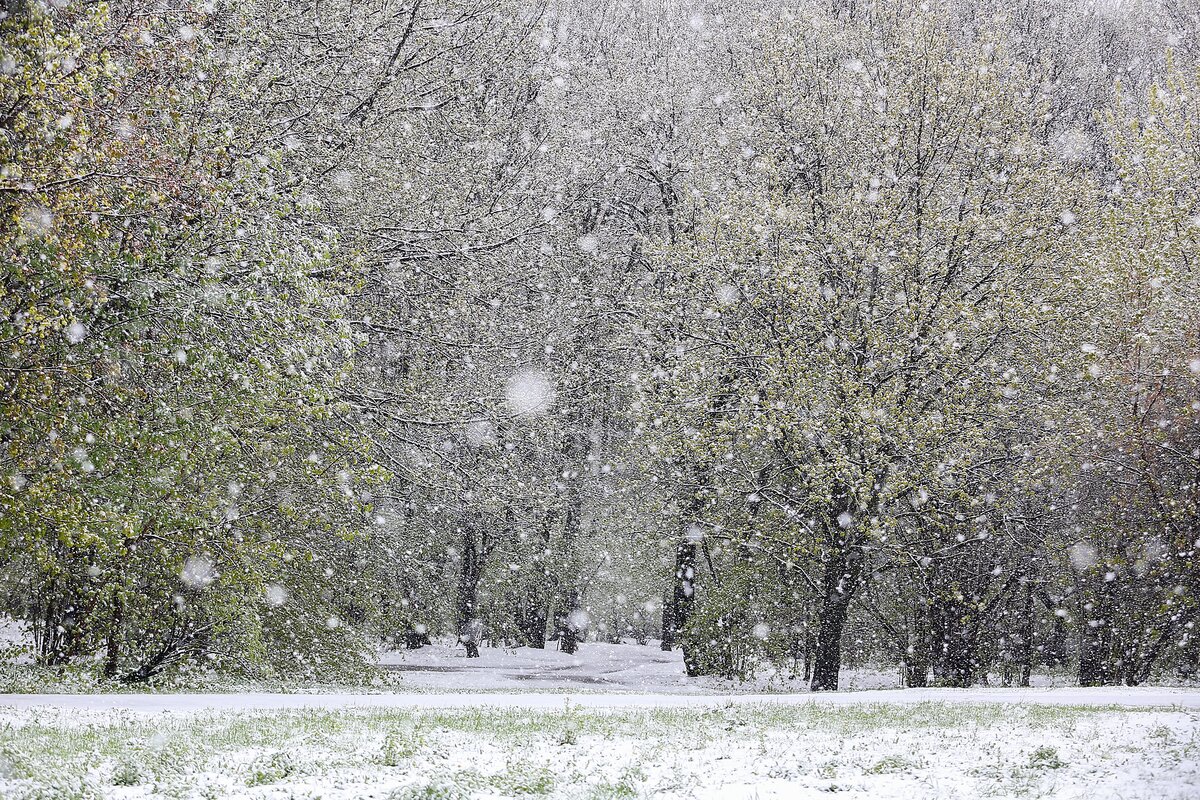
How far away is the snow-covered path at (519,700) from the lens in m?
11.9

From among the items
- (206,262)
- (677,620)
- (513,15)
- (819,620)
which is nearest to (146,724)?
(206,262)

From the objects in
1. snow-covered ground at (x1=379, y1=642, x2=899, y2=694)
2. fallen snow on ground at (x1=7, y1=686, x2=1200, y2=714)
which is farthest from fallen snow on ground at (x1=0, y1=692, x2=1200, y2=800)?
snow-covered ground at (x1=379, y1=642, x2=899, y2=694)

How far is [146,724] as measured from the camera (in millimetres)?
9531

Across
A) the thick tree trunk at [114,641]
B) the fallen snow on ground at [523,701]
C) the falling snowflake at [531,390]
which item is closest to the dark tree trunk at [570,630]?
the falling snowflake at [531,390]

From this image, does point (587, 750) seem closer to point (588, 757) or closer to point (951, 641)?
point (588, 757)

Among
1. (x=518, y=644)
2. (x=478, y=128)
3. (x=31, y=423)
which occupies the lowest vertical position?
(x=518, y=644)

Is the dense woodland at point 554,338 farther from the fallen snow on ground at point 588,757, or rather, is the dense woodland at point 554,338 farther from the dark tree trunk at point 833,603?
the fallen snow on ground at point 588,757

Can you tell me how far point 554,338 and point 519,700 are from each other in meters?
12.6

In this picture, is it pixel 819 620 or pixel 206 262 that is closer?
pixel 206 262

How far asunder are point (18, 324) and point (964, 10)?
98.7 ft

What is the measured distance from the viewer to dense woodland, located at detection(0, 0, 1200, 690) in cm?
968

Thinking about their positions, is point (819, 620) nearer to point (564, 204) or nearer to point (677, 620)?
point (677, 620)

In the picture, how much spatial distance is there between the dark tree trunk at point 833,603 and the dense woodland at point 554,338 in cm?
9

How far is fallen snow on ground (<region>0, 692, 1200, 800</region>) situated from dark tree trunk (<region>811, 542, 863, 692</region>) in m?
7.84
